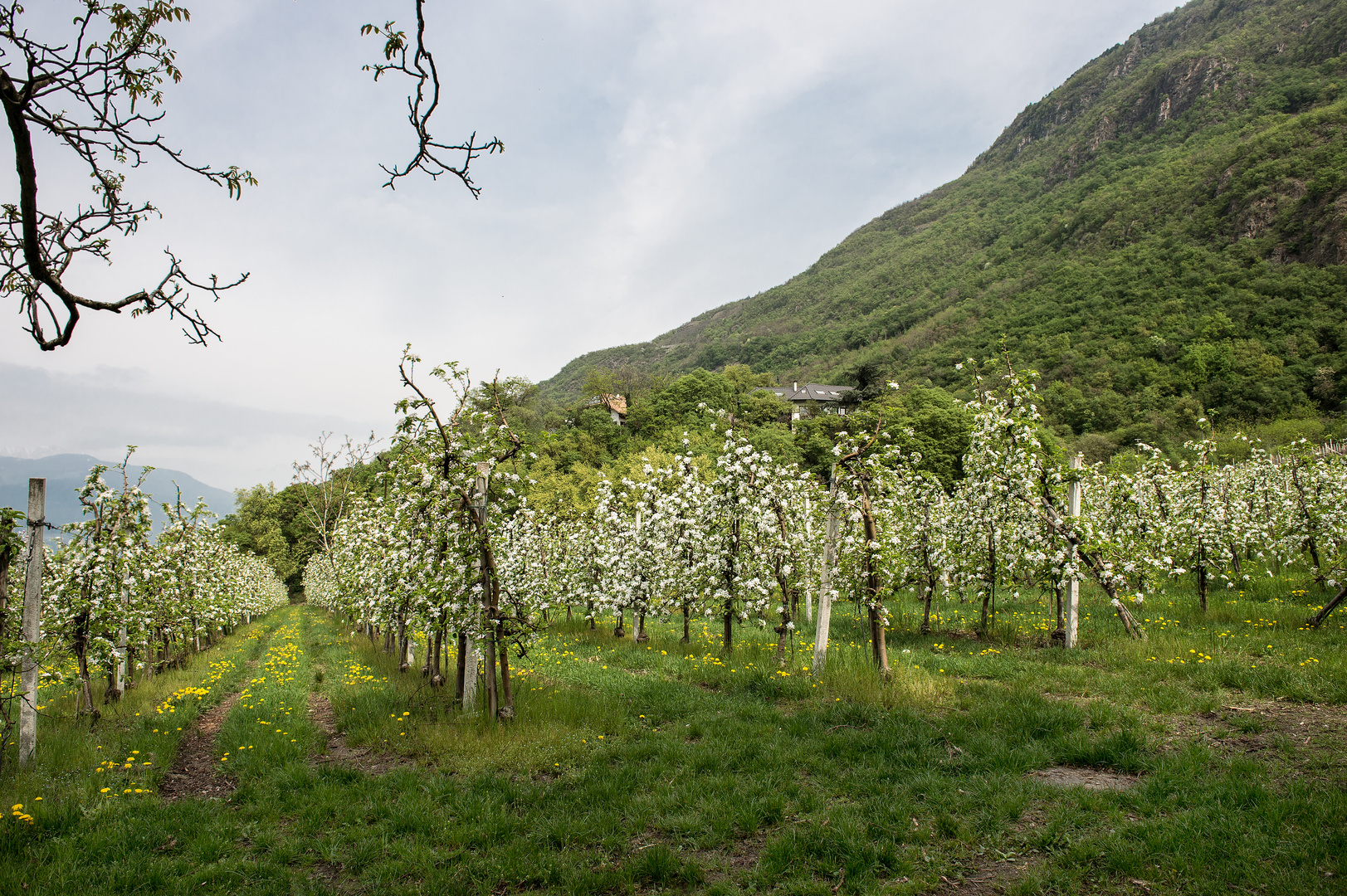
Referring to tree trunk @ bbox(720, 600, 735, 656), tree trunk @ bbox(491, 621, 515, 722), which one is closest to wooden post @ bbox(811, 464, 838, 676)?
tree trunk @ bbox(720, 600, 735, 656)

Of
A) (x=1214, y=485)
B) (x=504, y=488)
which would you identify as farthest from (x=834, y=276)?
(x=504, y=488)

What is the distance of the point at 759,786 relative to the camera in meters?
6.08

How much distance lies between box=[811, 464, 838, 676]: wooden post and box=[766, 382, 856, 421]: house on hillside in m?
75.5

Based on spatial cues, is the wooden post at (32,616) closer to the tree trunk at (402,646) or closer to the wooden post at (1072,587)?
the tree trunk at (402,646)

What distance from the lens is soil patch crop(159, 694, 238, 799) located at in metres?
7.00

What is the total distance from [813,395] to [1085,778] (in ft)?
310

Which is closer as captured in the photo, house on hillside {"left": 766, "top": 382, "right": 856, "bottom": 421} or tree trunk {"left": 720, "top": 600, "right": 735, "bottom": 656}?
tree trunk {"left": 720, "top": 600, "right": 735, "bottom": 656}

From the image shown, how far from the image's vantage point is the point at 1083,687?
28.9 feet

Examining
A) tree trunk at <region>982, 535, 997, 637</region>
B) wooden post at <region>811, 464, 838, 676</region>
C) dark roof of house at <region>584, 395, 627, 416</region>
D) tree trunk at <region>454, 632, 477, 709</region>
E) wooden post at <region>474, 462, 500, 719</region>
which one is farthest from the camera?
dark roof of house at <region>584, 395, 627, 416</region>

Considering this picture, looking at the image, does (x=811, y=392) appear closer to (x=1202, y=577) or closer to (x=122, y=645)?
(x=1202, y=577)

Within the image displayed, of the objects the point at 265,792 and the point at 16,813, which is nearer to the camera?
the point at 16,813

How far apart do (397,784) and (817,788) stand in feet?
15.2

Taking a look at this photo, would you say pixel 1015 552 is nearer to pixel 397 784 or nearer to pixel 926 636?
pixel 926 636

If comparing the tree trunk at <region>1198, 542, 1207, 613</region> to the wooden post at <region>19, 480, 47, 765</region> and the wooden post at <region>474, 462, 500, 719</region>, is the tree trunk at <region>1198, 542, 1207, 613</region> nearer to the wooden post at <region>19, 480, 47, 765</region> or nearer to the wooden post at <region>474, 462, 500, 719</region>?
the wooden post at <region>474, 462, 500, 719</region>
